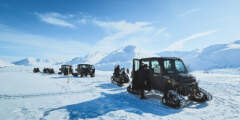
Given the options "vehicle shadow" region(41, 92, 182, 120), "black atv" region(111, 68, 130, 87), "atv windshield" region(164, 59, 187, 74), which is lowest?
"vehicle shadow" region(41, 92, 182, 120)

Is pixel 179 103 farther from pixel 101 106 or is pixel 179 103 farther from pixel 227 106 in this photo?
pixel 101 106

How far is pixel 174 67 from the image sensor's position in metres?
7.37

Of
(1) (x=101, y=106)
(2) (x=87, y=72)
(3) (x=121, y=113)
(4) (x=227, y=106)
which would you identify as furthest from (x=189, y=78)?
(2) (x=87, y=72)

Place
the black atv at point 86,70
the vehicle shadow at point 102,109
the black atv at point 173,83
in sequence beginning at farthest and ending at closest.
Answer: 1. the black atv at point 86,70
2. the black atv at point 173,83
3. the vehicle shadow at point 102,109

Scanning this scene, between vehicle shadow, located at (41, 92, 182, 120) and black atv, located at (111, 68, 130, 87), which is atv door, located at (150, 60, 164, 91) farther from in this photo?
Answer: black atv, located at (111, 68, 130, 87)

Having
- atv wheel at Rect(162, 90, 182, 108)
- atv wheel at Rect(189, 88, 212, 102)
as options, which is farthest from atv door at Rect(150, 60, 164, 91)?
atv wheel at Rect(189, 88, 212, 102)

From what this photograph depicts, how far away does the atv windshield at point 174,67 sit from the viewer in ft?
23.4

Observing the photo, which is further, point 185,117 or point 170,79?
point 170,79

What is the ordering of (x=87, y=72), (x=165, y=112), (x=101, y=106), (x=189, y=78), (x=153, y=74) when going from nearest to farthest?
(x=165, y=112)
(x=101, y=106)
(x=189, y=78)
(x=153, y=74)
(x=87, y=72)

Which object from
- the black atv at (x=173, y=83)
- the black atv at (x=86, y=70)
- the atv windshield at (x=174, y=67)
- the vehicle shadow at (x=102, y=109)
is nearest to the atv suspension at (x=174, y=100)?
the black atv at (x=173, y=83)

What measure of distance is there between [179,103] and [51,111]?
16.8ft

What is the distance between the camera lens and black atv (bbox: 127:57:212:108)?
21.0 feet

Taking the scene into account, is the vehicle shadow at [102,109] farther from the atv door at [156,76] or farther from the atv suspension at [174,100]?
the atv door at [156,76]

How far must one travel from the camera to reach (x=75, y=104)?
21.2 ft
